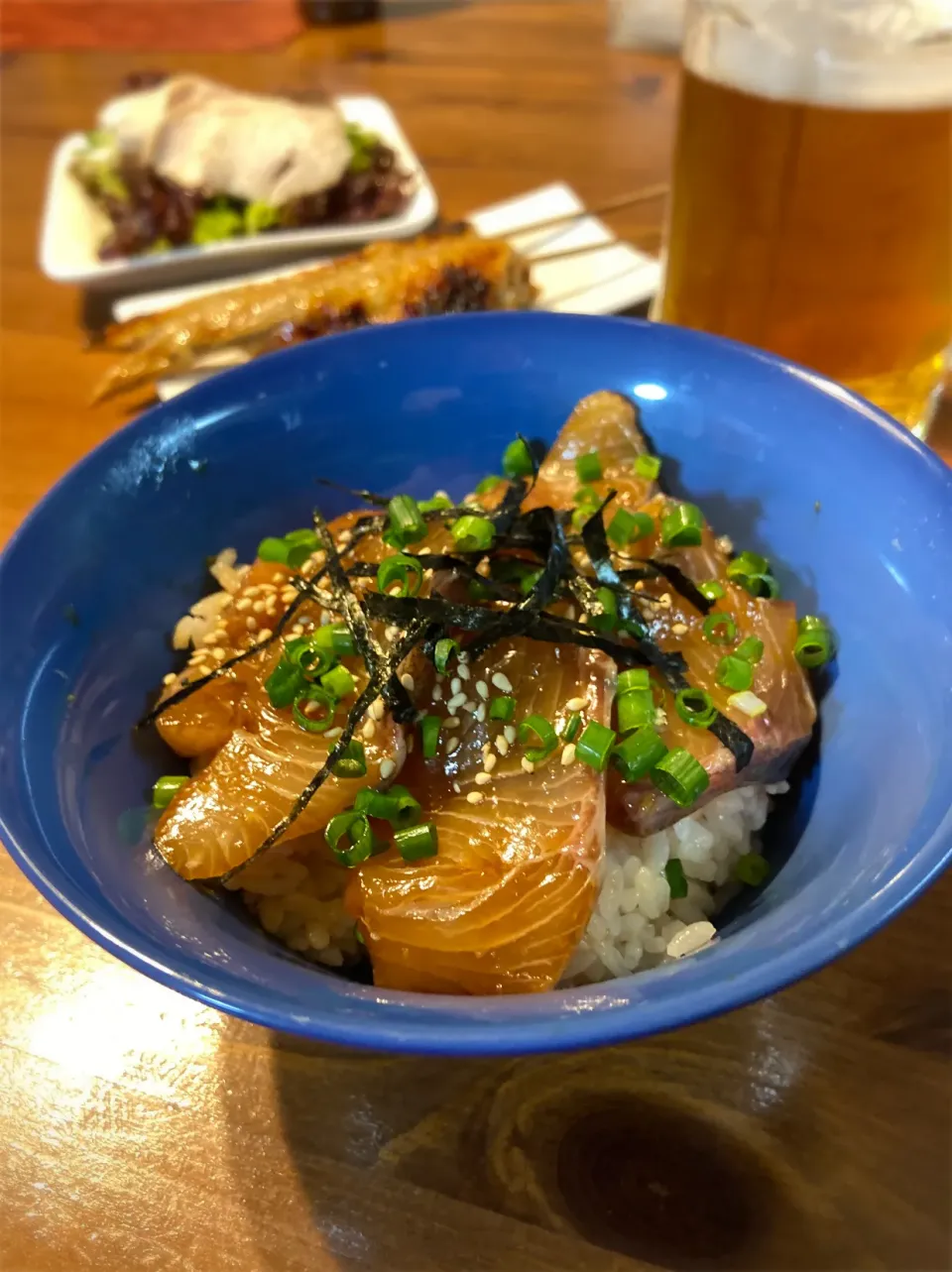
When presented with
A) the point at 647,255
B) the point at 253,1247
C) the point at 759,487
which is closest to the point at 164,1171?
the point at 253,1247

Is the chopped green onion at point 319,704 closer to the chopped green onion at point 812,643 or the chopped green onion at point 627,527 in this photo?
the chopped green onion at point 627,527

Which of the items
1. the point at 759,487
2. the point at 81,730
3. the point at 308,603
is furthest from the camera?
the point at 759,487

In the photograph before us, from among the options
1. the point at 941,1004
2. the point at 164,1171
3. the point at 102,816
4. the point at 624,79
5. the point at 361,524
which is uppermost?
the point at 624,79

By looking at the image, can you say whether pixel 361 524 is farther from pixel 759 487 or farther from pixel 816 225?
pixel 816 225

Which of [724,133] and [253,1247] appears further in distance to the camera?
[724,133]

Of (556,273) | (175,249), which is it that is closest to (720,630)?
(556,273)
